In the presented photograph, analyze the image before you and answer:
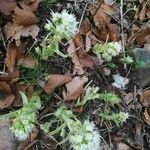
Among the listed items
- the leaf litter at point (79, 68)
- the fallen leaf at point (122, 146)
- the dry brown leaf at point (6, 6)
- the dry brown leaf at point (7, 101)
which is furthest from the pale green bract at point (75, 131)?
the dry brown leaf at point (6, 6)

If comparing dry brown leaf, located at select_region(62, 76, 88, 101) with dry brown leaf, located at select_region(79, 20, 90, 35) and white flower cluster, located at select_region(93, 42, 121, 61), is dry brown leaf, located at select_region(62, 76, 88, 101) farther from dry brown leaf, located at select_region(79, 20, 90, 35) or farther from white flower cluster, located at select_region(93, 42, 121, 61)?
dry brown leaf, located at select_region(79, 20, 90, 35)

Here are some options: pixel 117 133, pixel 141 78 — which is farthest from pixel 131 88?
pixel 117 133

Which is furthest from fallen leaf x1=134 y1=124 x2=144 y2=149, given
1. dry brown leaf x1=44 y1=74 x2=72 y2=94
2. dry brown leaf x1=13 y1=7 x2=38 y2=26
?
dry brown leaf x1=13 y1=7 x2=38 y2=26

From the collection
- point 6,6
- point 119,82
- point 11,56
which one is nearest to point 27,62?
point 11,56

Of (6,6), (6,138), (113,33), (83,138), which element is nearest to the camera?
(83,138)

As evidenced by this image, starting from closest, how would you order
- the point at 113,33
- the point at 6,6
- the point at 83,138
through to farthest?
the point at 83,138 → the point at 6,6 → the point at 113,33

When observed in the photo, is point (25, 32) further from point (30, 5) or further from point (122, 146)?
point (122, 146)
